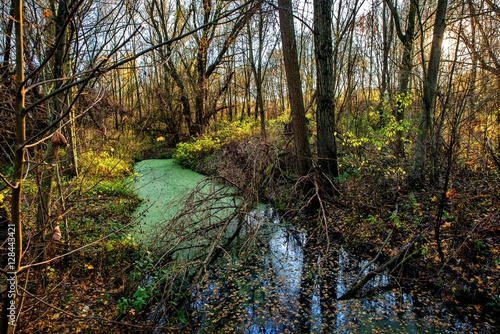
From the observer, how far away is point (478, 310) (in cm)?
352

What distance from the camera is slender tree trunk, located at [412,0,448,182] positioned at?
5.68 metres

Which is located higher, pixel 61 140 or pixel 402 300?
pixel 61 140

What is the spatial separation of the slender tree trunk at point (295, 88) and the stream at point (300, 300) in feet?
6.38

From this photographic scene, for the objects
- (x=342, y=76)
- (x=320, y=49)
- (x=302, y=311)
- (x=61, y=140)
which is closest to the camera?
(x=61, y=140)

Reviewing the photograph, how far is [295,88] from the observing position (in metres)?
6.46

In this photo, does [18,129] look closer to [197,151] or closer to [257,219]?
[257,219]

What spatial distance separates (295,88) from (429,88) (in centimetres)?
248

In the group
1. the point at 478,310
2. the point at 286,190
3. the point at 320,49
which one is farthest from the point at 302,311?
the point at 320,49

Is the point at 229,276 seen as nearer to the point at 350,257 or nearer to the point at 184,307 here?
the point at 184,307

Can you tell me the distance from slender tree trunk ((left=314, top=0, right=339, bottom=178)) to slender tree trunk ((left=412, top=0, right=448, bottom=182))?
5.32 feet

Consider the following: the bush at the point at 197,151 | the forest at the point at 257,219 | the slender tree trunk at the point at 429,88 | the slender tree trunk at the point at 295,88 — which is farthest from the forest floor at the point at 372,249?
the bush at the point at 197,151

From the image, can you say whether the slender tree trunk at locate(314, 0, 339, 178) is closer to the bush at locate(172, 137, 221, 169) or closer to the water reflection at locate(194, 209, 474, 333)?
the water reflection at locate(194, 209, 474, 333)

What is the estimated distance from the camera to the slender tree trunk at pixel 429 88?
5676 millimetres

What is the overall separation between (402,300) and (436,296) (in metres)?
0.40
